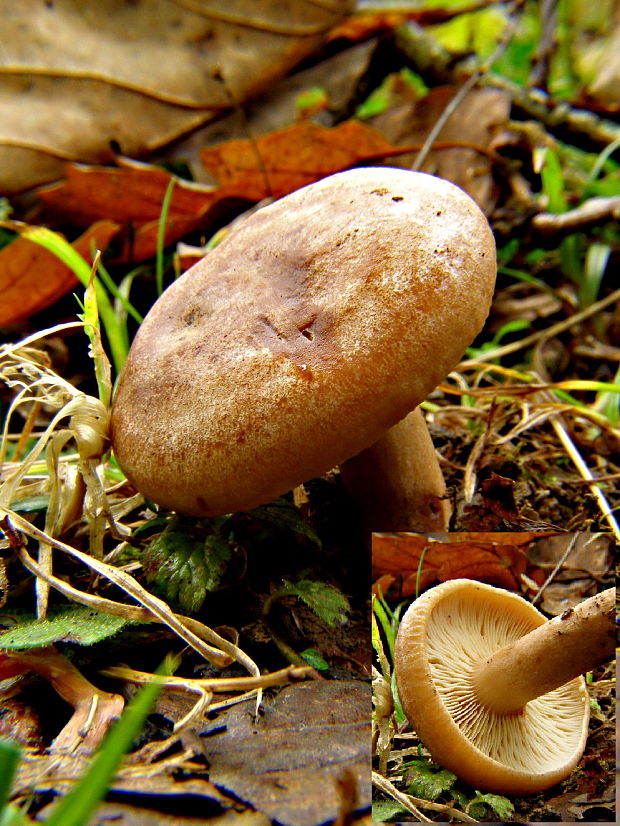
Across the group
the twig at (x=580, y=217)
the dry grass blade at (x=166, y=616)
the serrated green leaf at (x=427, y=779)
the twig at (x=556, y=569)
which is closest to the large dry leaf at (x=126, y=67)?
the twig at (x=580, y=217)

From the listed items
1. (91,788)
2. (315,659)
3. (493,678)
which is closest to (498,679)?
(493,678)

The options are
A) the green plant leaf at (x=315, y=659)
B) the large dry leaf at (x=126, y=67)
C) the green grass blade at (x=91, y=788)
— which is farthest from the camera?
the large dry leaf at (x=126, y=67)

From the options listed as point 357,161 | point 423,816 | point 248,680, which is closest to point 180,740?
point 248,680

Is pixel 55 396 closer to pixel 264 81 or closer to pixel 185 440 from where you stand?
pixel 185 440

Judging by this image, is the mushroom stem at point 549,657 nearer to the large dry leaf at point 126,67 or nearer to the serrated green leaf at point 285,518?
the serrated green leaf at point 285,518

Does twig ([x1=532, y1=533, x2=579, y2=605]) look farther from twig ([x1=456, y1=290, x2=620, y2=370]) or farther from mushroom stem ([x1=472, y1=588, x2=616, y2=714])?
twig ([x1=456, y1=290, x2=620, y2=370])

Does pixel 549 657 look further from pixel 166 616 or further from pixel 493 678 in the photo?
pixel 166 616
